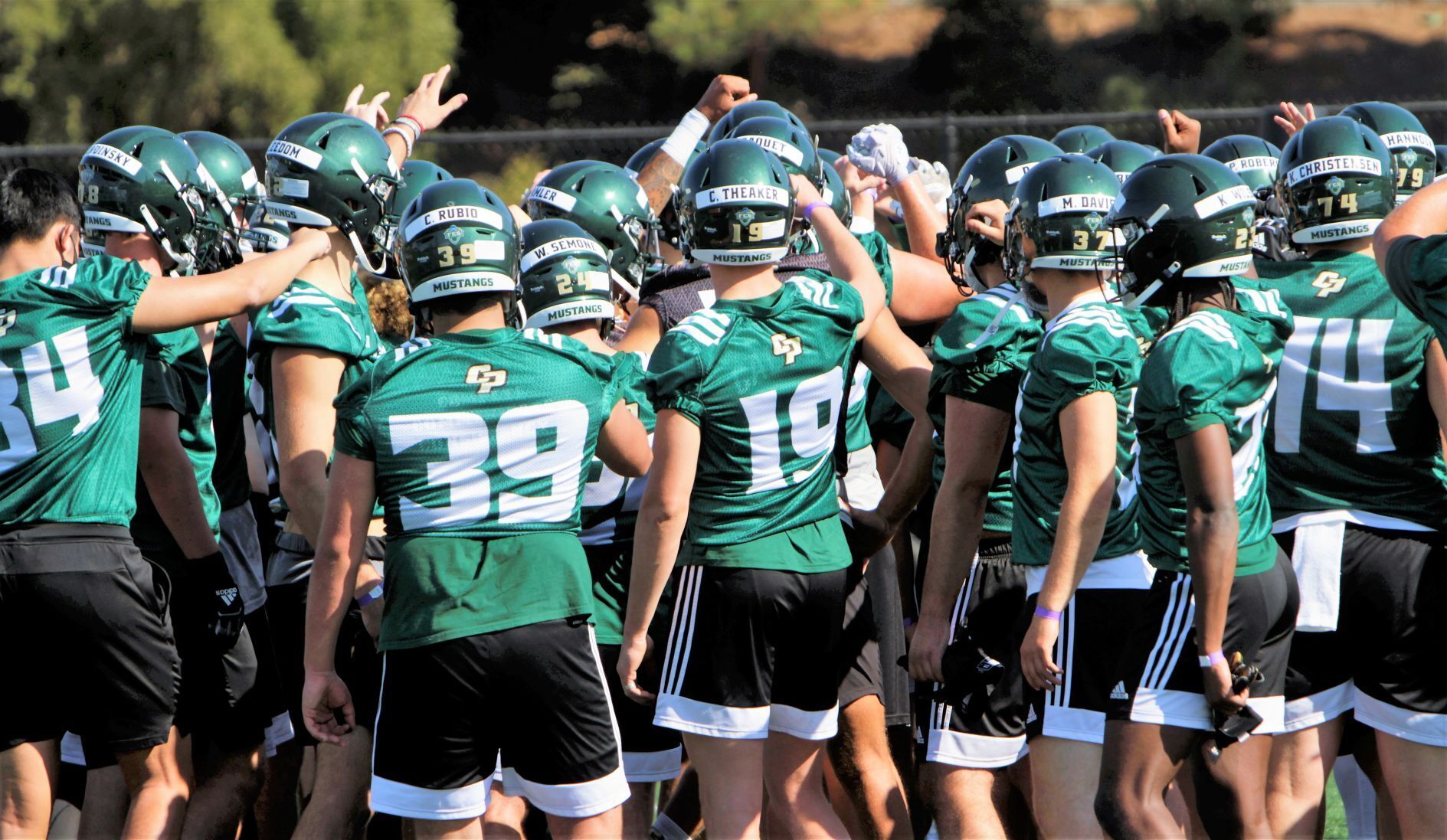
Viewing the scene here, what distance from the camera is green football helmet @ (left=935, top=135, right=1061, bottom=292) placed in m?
4.99

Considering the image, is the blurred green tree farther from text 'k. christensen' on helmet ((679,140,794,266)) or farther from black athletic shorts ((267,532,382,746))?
text 'k. christensen' on helmet ((679,140,794,266))

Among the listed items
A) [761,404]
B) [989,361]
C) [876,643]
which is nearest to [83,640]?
[761,404]

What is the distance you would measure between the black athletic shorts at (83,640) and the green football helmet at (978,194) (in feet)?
8.70

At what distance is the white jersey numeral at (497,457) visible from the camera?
3.83m

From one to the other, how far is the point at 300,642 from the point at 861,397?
1978mm

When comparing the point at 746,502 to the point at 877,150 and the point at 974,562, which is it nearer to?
the point at 974,562

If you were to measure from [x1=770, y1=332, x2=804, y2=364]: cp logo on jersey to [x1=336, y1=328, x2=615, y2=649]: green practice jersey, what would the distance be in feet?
2.03

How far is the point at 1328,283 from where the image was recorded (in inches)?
184

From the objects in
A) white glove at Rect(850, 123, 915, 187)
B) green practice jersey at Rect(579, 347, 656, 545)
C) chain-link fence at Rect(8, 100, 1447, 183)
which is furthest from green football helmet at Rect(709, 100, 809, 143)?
chain-link fence at Rect(8, 100, 1447, 183)

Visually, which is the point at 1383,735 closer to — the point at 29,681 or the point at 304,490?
the point at 304,490

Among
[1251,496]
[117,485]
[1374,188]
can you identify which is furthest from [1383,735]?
[117,485]

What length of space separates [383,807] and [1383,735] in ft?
9.38

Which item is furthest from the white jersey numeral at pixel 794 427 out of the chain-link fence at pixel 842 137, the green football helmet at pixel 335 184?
the chain-link fence at pixel 842 137

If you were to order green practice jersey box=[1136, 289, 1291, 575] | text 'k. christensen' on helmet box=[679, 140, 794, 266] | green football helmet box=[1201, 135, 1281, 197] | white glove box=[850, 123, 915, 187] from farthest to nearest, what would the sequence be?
green football helmet box=[1201, 135, 1281, 197]
white glove box=[850, 123, 915, 187]
text 'k. christensen' on helmet box=[679, 140, 794, 266]
green practice jersey box=[1136, 289, 1291, 575]
